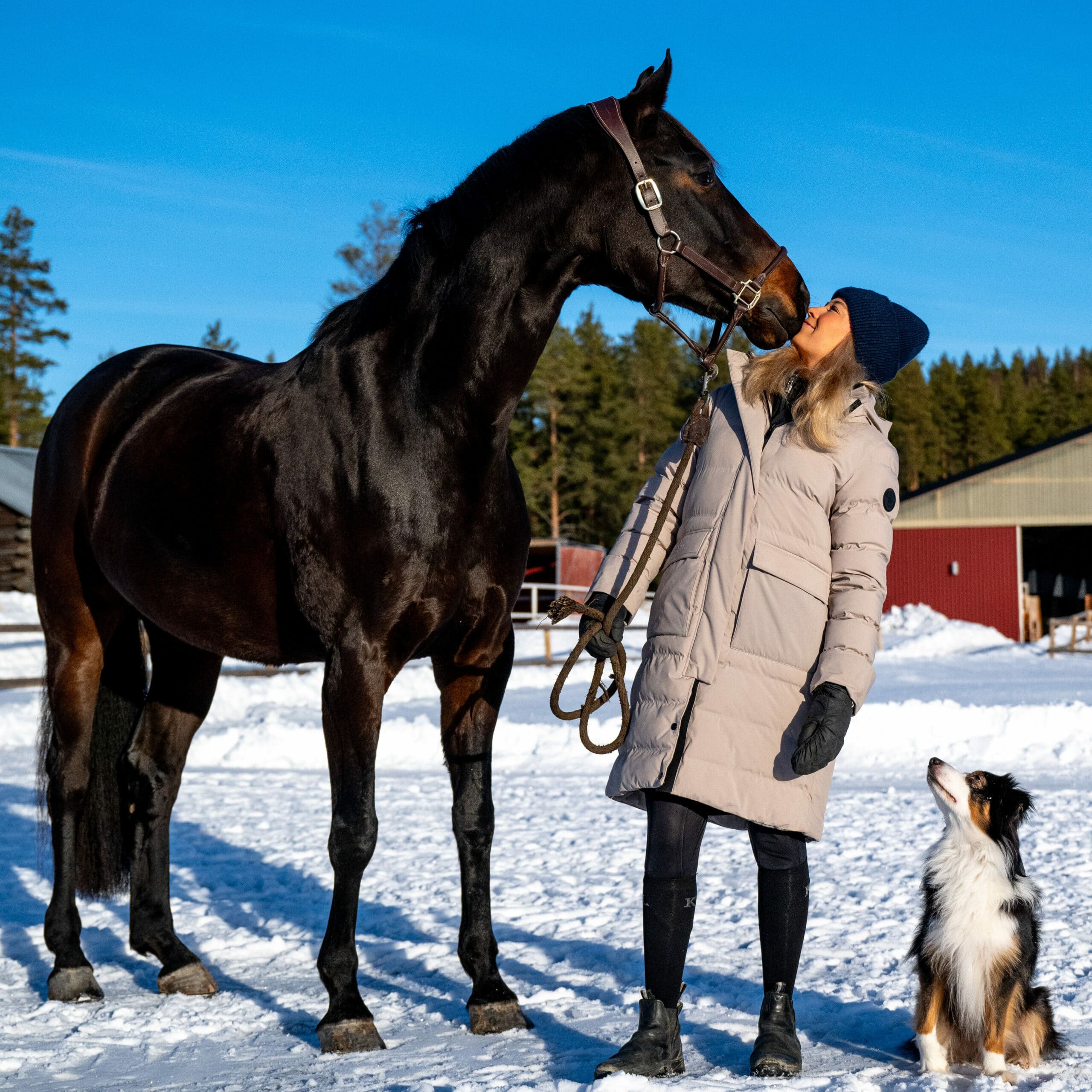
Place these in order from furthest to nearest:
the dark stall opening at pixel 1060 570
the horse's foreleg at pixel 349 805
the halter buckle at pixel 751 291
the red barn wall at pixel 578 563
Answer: the dark stall opening at pixel 1060 570
the red barn wall at pixel 578 563
the horse's foreleg at pixel 349 805
the halter buckle at pixel 751 291

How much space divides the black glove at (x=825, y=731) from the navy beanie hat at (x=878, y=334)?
0.85m

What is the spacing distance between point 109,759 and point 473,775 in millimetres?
1738

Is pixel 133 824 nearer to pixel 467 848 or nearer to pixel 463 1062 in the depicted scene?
pixel 467 848

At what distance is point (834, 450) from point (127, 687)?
2.93 m

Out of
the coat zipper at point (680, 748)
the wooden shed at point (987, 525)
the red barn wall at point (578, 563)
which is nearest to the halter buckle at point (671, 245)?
the coat zipper at point (680, 748)

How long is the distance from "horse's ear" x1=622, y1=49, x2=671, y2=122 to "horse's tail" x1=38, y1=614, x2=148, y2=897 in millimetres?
2673

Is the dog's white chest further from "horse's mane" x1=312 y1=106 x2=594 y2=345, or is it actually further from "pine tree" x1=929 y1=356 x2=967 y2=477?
"pine tree" x1=929 y1=356 x2=967 y2=477

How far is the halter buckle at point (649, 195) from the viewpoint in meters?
3.02

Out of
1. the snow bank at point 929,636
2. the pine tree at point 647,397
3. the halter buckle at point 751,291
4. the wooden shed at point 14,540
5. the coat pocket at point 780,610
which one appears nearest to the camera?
the coat pocket at point 780,610

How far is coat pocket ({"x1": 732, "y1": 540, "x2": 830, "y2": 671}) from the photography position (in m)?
2.87

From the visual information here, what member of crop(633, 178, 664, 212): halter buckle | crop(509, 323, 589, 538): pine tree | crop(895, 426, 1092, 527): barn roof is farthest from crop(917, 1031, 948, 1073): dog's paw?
crop(509, 323, 589, 538): pine tree

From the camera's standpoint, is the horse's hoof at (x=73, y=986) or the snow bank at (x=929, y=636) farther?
the snow bank at (x=929, y=636)

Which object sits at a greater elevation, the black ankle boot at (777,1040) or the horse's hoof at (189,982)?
the black ankle boot at (777,1040)

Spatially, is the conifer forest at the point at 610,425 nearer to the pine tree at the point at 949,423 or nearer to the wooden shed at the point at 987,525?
the pine tree at the point at 949,423
